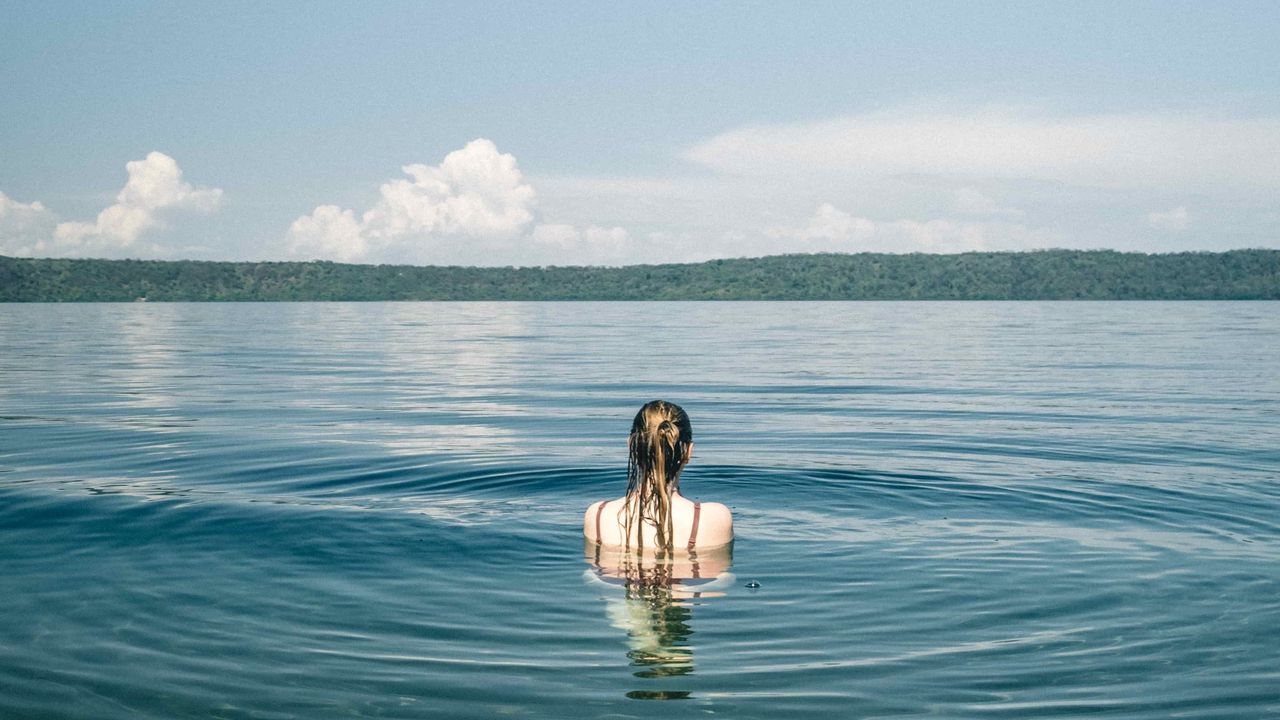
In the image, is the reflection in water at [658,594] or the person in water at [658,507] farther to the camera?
the person in water at [658,507]

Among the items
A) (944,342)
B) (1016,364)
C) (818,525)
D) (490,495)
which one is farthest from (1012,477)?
(944,342)

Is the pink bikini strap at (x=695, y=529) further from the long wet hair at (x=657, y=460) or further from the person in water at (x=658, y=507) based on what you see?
the long wet hair at (x=657, y=460)

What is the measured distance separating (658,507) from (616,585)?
741 millimetres

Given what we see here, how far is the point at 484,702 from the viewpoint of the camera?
6.82 meters

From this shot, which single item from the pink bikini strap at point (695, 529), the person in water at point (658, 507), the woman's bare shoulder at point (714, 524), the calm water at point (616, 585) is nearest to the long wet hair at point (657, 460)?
the person in water at point (658, 507)

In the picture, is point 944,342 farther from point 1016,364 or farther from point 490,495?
point 490,495

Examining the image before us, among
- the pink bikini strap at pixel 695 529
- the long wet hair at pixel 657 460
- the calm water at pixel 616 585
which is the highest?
the long wet hair at pixel 657 460

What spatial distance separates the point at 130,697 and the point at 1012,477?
37.5 feet

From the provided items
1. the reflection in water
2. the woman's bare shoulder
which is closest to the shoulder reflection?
the reflection in water

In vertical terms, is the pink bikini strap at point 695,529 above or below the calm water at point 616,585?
above

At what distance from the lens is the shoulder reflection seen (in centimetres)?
764

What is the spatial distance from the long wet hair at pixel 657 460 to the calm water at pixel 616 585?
61 cm

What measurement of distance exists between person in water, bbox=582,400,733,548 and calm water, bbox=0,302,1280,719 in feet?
1.47

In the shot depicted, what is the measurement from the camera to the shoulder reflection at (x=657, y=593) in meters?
7.64
